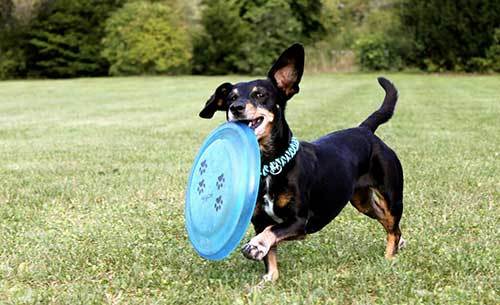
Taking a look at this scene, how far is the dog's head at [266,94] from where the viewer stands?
377 centimetres

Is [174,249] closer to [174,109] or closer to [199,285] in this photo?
[199,285]

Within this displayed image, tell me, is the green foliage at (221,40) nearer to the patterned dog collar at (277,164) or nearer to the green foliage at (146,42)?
the green foliage at (146,42)

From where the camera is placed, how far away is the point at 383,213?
14.8 ft

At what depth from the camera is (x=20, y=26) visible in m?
44.1

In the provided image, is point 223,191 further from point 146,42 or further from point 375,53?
point 146,42

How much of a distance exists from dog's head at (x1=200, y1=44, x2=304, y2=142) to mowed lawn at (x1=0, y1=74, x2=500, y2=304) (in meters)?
0.96

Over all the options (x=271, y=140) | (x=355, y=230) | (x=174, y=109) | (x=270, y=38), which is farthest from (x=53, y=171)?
(x=270, y=38)

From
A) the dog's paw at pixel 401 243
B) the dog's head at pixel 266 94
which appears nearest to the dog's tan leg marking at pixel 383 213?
the dog's paw at pixel 401 243

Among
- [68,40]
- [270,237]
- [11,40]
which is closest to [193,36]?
[68,40]

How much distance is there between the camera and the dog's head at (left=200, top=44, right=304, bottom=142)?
377 cm

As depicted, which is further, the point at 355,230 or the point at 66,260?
the point at 355,230

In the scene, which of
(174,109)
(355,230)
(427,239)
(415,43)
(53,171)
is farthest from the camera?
(415,43)

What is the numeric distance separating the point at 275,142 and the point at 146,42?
128ft

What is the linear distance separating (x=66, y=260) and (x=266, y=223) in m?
1.48
